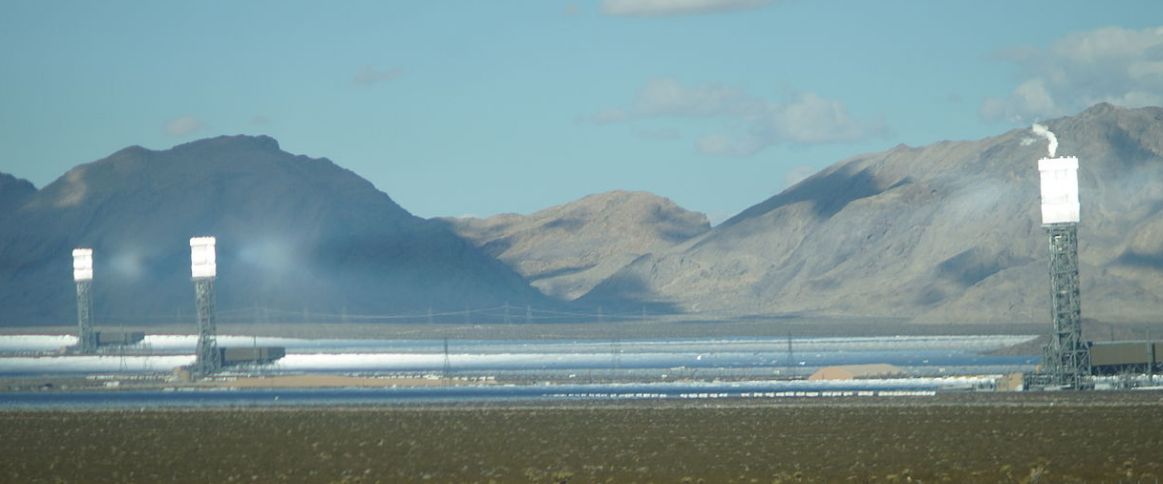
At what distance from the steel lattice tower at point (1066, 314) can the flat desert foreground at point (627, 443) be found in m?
3.40

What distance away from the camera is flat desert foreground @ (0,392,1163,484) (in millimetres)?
31469

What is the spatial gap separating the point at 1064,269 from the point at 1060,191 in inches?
117

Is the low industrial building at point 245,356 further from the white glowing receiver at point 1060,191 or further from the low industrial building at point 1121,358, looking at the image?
the white glowing receiver at point 1060,191

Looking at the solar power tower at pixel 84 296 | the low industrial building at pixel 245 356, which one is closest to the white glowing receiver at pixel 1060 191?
the low industrial building at pixel 245 356

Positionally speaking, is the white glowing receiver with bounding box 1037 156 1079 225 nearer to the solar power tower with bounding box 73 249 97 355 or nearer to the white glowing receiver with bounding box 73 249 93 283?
the solar power tower with bounding box 73 249 97 355

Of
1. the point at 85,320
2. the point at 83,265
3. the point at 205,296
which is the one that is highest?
the point at 83,265

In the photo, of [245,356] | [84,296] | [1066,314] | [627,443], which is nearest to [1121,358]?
[1066,314]

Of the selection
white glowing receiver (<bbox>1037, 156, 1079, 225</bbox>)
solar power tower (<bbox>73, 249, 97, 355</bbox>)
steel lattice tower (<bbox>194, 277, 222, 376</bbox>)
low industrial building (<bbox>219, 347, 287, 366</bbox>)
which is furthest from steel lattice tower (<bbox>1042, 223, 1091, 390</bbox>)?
solar power tower (<bbox>73, 249, 97, 355</bbox>)

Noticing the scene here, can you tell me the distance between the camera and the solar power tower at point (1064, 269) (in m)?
57.5

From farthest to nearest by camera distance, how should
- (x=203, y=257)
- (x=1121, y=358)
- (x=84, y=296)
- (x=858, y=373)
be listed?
(x=84, y=296)
(x=203, y=257)
(x=858, y=373)
(x=1121, y=358)

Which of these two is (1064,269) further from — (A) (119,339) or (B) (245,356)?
(A) (119,339)

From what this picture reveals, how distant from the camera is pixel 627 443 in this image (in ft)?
128

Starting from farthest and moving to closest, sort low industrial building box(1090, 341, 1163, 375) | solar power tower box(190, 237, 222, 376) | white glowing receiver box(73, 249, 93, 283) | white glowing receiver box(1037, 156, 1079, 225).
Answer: white glowing receiver box(73, 249, 93, 283) → solar power tower box(190, 237, 222, 376) → low industrial building box(1090, 341, 1163, 375) → white glowing receiver box(1037, 156, 1079, 225)

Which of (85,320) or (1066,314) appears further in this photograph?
(85,320)
